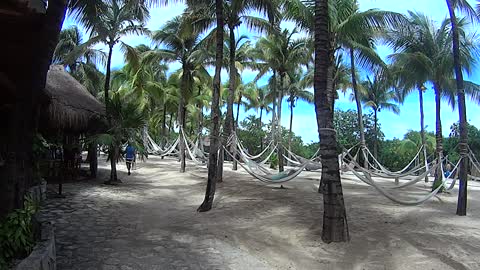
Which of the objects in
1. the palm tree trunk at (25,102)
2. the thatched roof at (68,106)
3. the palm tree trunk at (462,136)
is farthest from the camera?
the thatched roof at (68,106)

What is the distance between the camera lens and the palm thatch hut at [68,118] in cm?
832

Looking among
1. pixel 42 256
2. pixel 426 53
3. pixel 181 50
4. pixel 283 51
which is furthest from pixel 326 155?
pixel 181 50

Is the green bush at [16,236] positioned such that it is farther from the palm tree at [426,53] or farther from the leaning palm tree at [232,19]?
the palm tree at [426,53]

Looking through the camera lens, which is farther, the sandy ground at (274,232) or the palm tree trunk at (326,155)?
the palm tree trunk at (326,155)

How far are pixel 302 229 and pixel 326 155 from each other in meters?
1.20

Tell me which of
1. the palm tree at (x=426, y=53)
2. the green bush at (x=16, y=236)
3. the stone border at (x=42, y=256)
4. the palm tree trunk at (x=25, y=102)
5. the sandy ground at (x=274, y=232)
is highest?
the palm tree at (x=426, y=53)

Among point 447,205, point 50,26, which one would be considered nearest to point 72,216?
point 50,26

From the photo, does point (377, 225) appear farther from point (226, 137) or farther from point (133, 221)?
point (226, 137)

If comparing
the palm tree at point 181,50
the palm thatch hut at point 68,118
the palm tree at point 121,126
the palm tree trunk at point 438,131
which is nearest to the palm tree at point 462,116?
the palm tree trunk at point 438,131

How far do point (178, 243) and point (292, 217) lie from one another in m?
2.18

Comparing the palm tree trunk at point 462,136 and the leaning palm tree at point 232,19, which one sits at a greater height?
the leaning palm tree at point 232,19

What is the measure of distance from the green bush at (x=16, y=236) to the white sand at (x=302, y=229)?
1983 millimetres

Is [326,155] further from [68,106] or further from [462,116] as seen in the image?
[68,106]

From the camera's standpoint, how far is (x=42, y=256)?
2844mm
